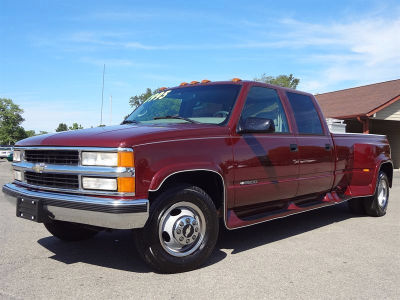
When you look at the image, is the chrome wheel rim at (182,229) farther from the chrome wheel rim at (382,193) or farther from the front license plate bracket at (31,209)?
the chrome wheel rim at (382,193)

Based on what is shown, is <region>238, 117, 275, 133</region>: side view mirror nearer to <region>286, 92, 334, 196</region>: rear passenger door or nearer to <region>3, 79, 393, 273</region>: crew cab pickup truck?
<region>3, 79, 393, 273</region>: crew cab pickup truck

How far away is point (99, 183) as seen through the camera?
3246 mm

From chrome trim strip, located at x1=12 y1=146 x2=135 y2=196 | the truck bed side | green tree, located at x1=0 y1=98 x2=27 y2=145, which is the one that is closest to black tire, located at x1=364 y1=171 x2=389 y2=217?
the truck bed side

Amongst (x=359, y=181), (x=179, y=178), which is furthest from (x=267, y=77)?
(x=179, y=178)

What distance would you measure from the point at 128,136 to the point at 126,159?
24cm

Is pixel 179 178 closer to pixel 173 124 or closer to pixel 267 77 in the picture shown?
pixel 173 124

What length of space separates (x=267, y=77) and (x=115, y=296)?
4108 centimetres

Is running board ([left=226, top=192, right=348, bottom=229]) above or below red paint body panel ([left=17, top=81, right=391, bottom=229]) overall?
below

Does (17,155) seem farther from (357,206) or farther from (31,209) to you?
(357,206)

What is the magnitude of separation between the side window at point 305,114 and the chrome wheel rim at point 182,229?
2.16 m

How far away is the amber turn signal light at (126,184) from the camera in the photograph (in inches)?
125

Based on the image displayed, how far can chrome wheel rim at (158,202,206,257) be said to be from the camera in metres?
3.50

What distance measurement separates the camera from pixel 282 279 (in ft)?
11.2

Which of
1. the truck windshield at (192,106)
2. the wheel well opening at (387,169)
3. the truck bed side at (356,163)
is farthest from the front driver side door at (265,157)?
the wheel well opening at (387,169)
